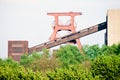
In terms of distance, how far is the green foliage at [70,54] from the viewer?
101m

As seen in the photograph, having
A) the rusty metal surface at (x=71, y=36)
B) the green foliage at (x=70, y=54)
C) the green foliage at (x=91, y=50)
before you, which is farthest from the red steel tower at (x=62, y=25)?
the rusty metal surface at (x=71, y=36)

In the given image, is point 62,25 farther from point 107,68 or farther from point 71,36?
point 107,68

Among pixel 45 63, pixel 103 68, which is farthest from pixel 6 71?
pixel 45 63

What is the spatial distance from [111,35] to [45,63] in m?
8.92

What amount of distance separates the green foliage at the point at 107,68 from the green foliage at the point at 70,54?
105 ft

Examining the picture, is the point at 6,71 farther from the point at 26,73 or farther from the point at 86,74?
the point at 86,74

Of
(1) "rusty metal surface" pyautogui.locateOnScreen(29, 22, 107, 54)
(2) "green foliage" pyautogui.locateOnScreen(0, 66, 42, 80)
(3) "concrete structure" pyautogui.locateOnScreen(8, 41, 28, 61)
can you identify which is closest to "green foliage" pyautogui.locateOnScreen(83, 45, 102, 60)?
(1) "rusty metal surface" pyautogui.locateOnScreen(29, 22, 107, 54)

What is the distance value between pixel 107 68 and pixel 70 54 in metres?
38.5

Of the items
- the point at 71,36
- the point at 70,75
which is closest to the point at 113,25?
the point at 71,36

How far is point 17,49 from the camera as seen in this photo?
108875mm

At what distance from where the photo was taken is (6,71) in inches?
2564

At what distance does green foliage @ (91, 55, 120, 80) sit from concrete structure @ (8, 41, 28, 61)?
134 ft

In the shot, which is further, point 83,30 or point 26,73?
point 83,30

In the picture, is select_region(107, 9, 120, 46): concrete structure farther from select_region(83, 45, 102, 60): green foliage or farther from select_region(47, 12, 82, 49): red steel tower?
select_region(83, 45, 102, 60): green foliage
